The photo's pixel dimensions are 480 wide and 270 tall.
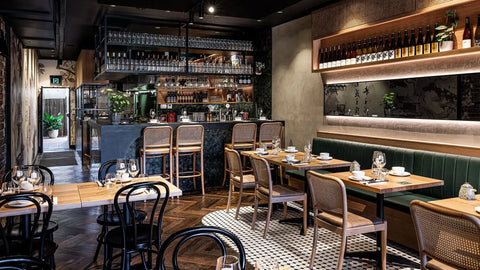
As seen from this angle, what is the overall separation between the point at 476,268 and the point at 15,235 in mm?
3258

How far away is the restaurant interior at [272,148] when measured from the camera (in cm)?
299

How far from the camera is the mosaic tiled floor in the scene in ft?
12.0

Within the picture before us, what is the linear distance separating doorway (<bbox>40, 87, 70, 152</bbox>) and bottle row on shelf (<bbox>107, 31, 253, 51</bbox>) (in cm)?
764

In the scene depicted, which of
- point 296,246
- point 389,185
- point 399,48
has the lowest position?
point 296,246

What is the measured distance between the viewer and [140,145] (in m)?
6.38

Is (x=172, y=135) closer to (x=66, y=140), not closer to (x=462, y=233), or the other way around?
(x=462, y=233)

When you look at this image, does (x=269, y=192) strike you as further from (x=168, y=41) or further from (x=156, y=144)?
(x=168, y=41)

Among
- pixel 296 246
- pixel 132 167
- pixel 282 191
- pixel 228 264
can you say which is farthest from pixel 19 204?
pixel 282 191

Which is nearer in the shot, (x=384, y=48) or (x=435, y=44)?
(x=435, y=44)

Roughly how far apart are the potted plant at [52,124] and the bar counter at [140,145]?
7.60 m

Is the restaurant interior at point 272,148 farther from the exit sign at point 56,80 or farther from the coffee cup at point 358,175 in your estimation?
the exit sign at point 56,80

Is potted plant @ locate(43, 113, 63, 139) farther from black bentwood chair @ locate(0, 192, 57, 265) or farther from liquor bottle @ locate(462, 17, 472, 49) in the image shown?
liquor bottle @ locate(462, 17, 472, 49)

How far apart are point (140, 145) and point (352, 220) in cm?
400

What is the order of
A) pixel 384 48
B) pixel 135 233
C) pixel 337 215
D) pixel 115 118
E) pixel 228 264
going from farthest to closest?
pixel 115 118
pixel 384 48
pixel 337 215
pixel 135 233
pixel 228 264
